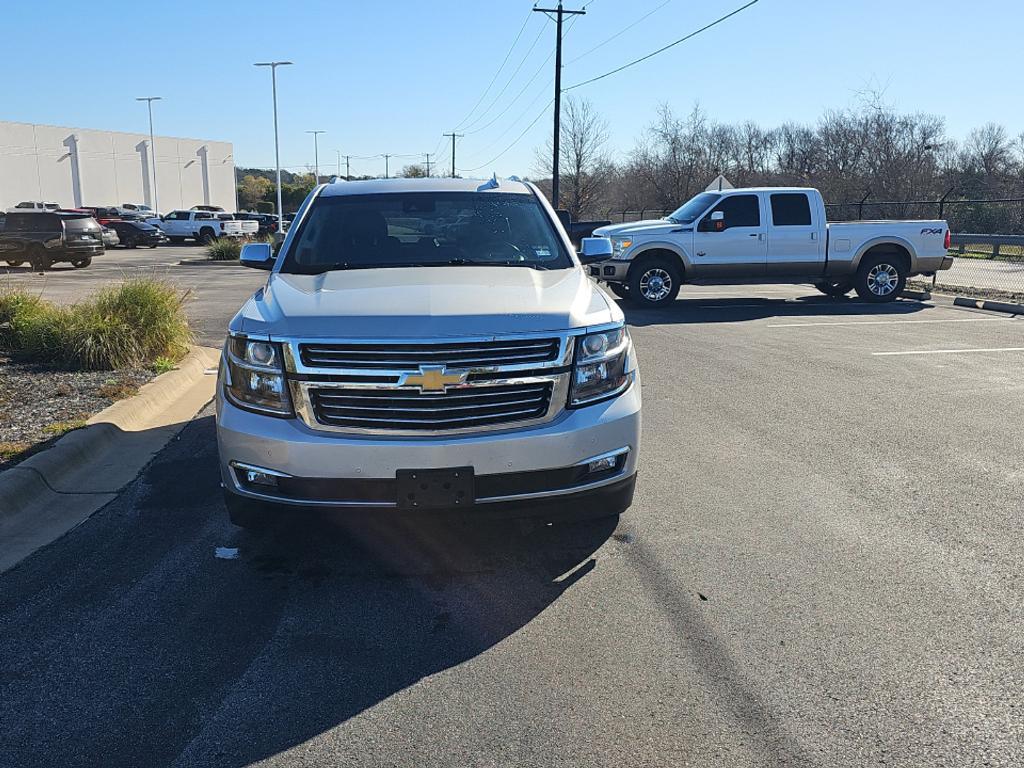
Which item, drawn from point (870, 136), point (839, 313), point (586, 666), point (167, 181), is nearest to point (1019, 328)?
point (839, 313)

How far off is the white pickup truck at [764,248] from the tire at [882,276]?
0.02 meters

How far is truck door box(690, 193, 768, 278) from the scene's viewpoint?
16094 millimetres

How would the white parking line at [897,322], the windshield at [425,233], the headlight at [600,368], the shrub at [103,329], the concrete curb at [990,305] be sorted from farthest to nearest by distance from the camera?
the concrete curb at [990,305], the white parking line at [897,322], the shrub at [103,329], the windshield at [425,233], the headlight at [600,368]

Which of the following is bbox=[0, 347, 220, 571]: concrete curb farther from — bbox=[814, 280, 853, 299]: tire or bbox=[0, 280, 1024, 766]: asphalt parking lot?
bbox=[814, 280, 853, 299]: tire

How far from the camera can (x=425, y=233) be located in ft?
18.5

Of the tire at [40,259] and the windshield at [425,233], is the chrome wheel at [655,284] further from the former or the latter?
the tire at [40,259]

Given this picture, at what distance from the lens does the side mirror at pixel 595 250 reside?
6254mm

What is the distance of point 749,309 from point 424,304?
12.7m

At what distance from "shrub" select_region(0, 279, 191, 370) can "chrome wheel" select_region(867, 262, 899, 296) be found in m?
12.3

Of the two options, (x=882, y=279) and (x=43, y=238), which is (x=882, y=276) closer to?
(x=882, y=279)

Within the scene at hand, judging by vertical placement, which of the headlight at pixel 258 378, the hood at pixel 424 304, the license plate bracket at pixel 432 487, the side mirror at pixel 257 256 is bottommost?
the license plate bracket at pixel 432 487

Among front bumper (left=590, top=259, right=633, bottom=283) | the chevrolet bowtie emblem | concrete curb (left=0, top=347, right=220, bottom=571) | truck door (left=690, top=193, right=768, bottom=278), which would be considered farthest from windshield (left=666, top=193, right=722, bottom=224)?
the chevrolet bowtie emblem

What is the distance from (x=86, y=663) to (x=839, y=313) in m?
13.9

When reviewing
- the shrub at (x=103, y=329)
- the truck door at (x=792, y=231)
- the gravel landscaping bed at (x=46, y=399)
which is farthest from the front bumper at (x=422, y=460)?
the truck door at (x=792, y=231)
